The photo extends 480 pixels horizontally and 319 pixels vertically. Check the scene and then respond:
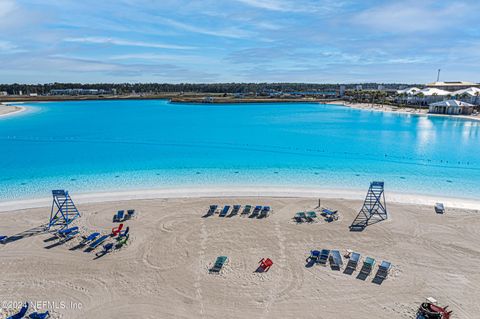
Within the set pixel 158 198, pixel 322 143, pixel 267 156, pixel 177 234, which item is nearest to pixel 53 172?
pixel 158 198

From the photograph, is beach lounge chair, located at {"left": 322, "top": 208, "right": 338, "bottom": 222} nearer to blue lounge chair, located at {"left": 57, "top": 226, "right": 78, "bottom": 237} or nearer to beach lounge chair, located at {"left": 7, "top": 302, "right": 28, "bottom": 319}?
blue lounge chair, located at {"left": 57, "top": 226, "right": 78, "bottom": 237}

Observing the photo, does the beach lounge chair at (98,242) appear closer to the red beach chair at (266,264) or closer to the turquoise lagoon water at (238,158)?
the red beach chair at (266,264)

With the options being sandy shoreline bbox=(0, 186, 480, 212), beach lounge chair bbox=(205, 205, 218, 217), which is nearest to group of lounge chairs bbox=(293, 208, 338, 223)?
sandy shoreline bbox=(0, 186, 480, 212)

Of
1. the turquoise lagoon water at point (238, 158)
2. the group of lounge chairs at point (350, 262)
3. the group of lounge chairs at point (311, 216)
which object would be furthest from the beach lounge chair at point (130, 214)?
the group of lounge chairs at point (350, 262)

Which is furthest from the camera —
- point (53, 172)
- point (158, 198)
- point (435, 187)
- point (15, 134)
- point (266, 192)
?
point (15, 134)

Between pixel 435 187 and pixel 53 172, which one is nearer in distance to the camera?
pixel 435 187

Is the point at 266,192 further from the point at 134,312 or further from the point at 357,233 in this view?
the point at 134,312

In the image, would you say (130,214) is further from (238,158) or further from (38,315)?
(238,158)

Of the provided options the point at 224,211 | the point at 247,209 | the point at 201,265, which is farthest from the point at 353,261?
the point at 224,211
